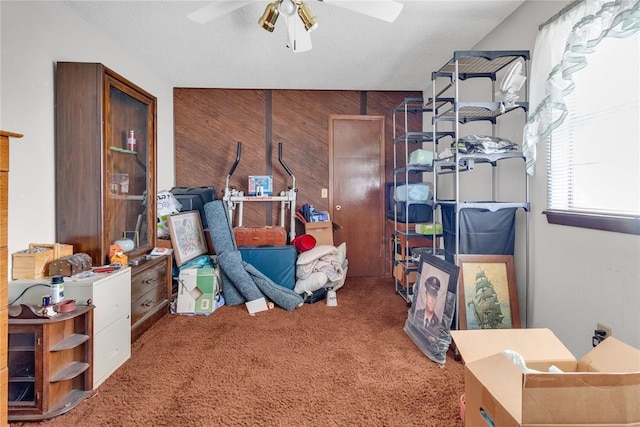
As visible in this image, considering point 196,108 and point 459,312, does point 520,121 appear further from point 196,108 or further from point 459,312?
point 196,108

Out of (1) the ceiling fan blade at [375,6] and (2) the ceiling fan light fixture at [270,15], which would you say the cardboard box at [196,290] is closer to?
(2) the ceiling fan light fixture at [270,15]

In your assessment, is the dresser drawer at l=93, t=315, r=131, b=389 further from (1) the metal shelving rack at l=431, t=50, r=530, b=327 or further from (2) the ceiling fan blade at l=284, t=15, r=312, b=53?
(1) the metal shelving rack at l=431, t=50, r=530, b=327

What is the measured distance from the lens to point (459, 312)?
2.13 meters

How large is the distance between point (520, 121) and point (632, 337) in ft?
4.46

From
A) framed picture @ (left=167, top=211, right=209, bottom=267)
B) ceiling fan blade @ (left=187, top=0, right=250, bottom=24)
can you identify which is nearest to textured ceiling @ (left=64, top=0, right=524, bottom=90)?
ceiling fan blade @ (left=187, top=0, right=250, bottom=24)

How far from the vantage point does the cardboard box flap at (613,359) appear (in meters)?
1.01

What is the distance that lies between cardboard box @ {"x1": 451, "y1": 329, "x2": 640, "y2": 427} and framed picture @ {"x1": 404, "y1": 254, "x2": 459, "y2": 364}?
673 mm

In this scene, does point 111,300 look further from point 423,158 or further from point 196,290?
point 423,158

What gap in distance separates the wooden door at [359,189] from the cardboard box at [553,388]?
8.77ft

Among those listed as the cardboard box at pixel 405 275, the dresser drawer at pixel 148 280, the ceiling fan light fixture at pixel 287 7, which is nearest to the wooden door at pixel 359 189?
the cardboard box at pixel 405 275

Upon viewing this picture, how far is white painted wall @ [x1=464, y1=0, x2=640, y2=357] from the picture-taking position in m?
1.48

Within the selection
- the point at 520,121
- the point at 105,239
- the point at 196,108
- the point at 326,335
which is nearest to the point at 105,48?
the point at 196,108

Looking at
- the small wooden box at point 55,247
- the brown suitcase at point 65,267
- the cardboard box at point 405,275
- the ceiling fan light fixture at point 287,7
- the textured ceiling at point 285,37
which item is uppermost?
the textured ceiling at point 285,37

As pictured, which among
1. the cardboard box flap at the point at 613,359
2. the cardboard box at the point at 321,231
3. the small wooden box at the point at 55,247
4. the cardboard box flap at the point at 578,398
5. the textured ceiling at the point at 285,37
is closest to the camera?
the cardboard box flap at the point at 578,398
